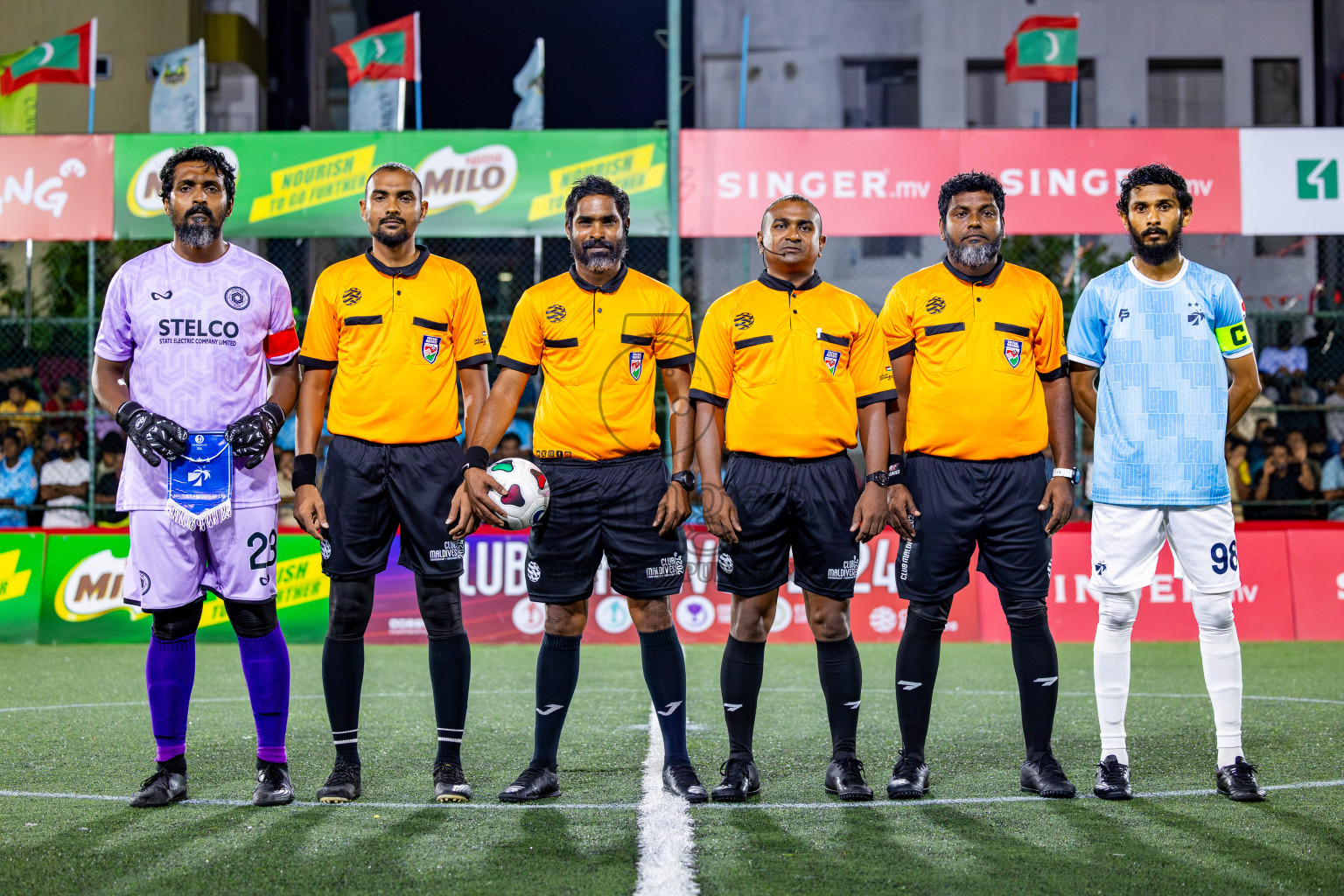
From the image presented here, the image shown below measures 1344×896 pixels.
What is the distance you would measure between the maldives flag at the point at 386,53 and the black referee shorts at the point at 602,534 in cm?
1019

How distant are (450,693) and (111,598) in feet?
24.3

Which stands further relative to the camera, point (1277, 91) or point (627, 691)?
point (1277, 91)

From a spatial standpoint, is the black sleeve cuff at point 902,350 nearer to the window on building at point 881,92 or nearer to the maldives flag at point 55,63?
the maldives flag at point 55,63

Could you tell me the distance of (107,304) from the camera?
4957 millimetres

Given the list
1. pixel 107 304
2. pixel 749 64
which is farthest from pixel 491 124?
pixel 107 304

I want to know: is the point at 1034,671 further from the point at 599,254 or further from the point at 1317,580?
the point at 1317,580

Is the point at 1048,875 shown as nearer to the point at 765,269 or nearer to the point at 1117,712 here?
the point at 1117,712

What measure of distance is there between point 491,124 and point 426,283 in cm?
1761

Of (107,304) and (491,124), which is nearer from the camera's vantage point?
(107,304)

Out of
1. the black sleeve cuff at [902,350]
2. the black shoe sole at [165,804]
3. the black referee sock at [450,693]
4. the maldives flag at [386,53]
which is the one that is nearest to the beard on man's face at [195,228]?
the black referee sock at [450,693]

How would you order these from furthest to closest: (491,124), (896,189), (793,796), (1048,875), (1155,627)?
(491,124) → (896,189) → (1155,627) → (793,796) → (1048,875)

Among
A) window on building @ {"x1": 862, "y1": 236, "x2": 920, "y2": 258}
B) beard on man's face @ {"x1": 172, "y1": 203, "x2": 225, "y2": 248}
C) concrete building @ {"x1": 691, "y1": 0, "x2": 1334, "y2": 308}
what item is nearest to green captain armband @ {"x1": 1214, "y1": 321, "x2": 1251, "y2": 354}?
beard on man's face @ {"x1": 172, "y1": 203, "x2": 225, "y2": 248}

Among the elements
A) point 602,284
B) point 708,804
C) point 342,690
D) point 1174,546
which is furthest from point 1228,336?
point 342,690

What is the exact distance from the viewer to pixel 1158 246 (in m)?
4.98
